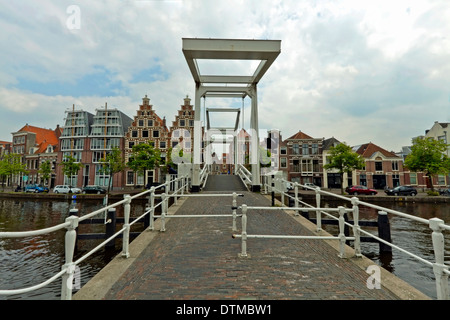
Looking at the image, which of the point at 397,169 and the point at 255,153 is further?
the point at 397,169

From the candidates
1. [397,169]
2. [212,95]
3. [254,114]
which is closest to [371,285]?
[254,114]

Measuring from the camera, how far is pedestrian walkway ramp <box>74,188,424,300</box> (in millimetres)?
2432

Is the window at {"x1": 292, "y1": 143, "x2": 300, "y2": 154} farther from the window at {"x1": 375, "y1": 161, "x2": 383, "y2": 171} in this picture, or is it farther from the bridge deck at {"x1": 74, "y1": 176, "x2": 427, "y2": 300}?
the bridge deck at {"x1": 74, "y1": 176, "x2": 427, "y2": 300}

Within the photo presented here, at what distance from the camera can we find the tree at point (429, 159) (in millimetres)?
24219

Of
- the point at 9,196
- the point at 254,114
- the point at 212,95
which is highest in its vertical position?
the point at 212,95

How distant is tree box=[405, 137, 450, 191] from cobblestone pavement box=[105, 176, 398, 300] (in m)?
29.0

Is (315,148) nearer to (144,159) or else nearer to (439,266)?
(144,159)

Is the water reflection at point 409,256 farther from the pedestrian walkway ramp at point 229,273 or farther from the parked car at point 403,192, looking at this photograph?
the parked car at point 403,192

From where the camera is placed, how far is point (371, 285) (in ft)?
8.66

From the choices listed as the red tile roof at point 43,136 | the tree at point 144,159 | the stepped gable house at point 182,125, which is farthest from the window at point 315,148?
the red tile roof at point 43,136

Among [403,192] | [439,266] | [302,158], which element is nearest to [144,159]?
[302,158]
